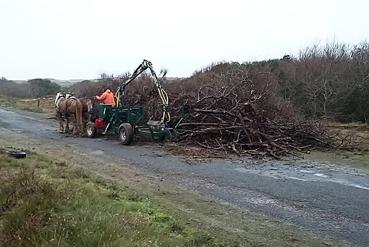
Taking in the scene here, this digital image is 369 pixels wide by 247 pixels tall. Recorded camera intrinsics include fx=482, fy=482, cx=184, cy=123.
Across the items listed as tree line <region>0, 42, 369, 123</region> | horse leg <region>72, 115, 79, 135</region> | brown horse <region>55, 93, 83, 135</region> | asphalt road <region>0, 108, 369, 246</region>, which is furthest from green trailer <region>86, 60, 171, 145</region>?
tree line <region>0, 42, 369, 123</region>

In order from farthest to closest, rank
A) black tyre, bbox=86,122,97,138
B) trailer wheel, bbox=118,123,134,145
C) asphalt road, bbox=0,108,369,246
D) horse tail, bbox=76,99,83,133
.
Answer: horse tail, bbox=76,99,83,133, black tyre, bbox=86,122,97,138, trailer wheel, bbox=118,123,134,145, asphalt road, bbox=0,108,369,246

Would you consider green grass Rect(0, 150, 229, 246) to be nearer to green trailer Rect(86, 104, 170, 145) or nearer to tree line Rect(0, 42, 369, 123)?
green trailer Rect(86, 104, 170, 145)

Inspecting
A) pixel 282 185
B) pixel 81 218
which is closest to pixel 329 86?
pixel 282 185

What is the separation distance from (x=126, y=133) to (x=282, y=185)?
7.84 metres

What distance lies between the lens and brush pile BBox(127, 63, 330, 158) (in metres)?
15.6

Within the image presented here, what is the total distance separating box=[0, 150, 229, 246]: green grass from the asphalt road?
186 cm

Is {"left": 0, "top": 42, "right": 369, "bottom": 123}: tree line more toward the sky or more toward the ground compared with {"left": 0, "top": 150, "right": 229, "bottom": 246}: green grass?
more toward the sky

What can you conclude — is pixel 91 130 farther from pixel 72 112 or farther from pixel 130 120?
pixel 130 120

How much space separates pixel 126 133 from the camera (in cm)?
1669

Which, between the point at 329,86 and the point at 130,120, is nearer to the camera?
the point at 130,120

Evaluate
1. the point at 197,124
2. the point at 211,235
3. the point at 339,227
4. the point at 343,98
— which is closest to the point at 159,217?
the point at 211,235

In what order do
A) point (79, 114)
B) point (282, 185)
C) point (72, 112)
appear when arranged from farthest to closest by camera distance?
point (72, 112) → point (79, 114) → point (282, 185)

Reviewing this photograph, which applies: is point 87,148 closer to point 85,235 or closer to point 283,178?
point 283,178

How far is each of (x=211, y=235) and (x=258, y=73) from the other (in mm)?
14891
